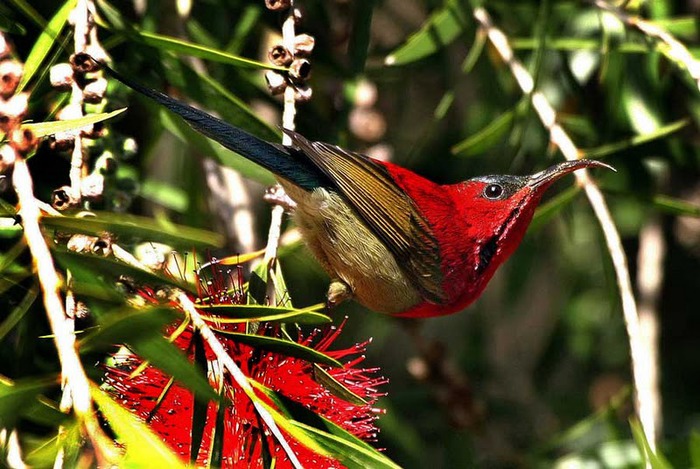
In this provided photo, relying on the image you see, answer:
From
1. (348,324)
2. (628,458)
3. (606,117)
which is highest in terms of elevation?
(606,117)

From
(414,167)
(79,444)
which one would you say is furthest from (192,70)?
(414,167)

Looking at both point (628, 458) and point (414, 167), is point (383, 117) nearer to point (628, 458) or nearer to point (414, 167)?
point (414, 167)

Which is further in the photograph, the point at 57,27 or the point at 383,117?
the point at 383,117

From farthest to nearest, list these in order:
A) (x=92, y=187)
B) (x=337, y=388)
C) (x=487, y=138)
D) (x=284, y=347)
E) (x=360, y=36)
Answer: (x=487, y=138)
(x=360, y=36)
(x=92, y=187)
(x=337, y=388)
(x=284, y=347)

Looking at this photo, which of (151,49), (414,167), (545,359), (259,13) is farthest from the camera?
(545,359)

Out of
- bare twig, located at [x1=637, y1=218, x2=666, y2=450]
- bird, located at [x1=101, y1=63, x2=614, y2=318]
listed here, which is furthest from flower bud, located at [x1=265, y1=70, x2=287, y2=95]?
bare twig, located at [x1=637, y1=218, x2=666, y2=450]

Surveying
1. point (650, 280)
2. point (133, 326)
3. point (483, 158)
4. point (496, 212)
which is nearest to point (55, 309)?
point (133, 326)

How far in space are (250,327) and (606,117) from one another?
63.6 inches

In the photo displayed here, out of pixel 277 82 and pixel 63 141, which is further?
pixel 277 82

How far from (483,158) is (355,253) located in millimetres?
1140

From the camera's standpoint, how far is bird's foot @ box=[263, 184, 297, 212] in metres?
2.76

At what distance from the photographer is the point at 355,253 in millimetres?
2832

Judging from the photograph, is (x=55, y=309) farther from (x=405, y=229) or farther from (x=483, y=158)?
(x=483, y=158)

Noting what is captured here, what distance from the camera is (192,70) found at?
2.46 meters
